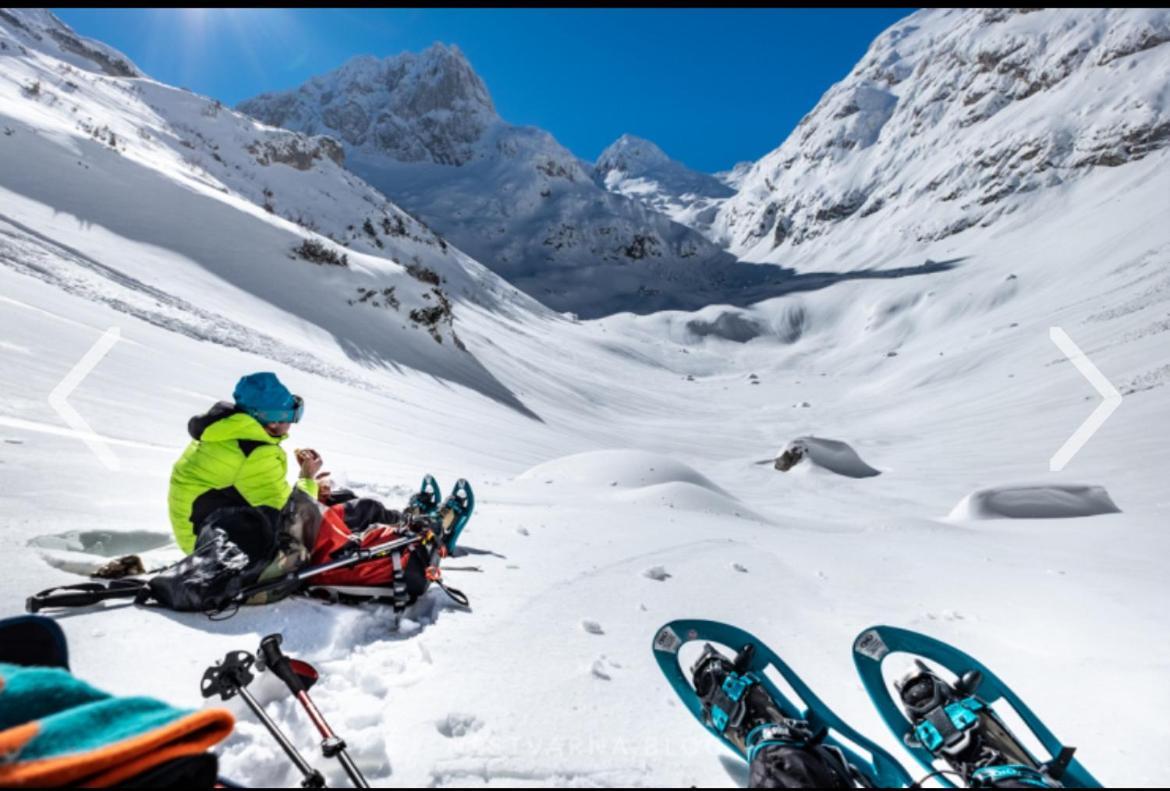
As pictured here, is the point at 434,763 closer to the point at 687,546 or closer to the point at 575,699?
the point at 575,699

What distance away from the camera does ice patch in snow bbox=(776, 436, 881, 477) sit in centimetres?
1658

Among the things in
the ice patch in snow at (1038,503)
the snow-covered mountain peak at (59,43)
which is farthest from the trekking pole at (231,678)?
the snow-covered mountain peak at (59,43)

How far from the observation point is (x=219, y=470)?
11.0ft

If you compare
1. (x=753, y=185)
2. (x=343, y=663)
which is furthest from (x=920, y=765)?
(x=753, y=185)

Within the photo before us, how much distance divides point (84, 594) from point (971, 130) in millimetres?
102769

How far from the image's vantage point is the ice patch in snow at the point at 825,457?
16.6 metres

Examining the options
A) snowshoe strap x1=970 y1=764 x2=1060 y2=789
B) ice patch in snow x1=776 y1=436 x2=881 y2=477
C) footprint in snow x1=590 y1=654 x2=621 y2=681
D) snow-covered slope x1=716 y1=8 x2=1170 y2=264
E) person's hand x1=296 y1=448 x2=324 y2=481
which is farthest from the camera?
snow-covered slope x1=716 y1=8 x2=1170 y2=264

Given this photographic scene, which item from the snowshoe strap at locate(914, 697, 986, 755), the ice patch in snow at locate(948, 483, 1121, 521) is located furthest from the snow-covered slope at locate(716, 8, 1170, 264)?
the snowshoe strap at locate(914, 697, 986, 755)

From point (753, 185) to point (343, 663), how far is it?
148m

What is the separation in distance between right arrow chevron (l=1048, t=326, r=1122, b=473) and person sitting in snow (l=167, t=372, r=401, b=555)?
16.2 meters

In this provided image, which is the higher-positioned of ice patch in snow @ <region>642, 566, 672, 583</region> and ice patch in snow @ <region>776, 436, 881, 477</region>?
ice patch in snow @ <region>776, 436, 881, 477</region>

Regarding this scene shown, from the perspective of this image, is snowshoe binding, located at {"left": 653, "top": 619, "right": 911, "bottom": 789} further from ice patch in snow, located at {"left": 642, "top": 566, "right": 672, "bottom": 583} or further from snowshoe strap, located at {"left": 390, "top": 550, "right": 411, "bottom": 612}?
snowshoe strap, located at {"left": 390, "top": 550, "right": 411, "bottom": 612}

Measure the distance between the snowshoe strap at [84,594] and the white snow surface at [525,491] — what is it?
8 cm

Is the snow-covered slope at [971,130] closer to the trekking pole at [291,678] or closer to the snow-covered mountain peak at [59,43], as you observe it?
the snow-covered mountain peak at [59,43]
